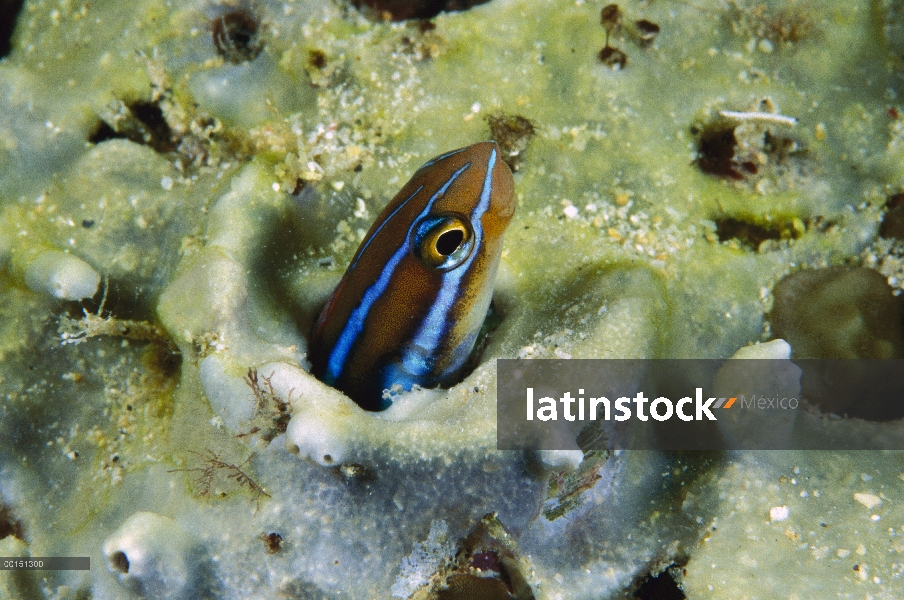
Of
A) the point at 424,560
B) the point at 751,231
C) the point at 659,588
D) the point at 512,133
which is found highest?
the point at 512,133

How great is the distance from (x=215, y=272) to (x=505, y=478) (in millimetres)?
1414

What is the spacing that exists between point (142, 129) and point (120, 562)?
209 cm

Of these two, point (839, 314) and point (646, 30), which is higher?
point (646, 30)

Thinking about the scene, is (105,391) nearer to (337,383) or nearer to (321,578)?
(337,383)

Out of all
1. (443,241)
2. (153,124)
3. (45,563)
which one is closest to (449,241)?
(443,241)

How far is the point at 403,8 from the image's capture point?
304 cm

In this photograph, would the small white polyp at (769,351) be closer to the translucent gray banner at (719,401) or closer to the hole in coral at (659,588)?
the translucent gray banner at (719,401)

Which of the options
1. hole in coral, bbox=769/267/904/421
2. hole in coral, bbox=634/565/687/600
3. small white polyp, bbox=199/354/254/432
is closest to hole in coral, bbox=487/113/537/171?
hole in coral, bbox=769/267/904/421

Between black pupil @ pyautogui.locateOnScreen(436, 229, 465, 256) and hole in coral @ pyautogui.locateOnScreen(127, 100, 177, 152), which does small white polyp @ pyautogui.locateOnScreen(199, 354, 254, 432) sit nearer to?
black pupil @ pyautogui.locateOnScreen(436, 229, 465, 256)

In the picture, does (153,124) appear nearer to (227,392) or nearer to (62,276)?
(62,276)

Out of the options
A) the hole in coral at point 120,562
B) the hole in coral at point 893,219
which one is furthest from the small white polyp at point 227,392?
the hole in coral at point 893,219

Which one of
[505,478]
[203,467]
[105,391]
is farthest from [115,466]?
[505,478]

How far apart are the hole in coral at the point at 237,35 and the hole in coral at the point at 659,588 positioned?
10.1 ft

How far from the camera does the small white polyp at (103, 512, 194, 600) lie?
6.68 ft
